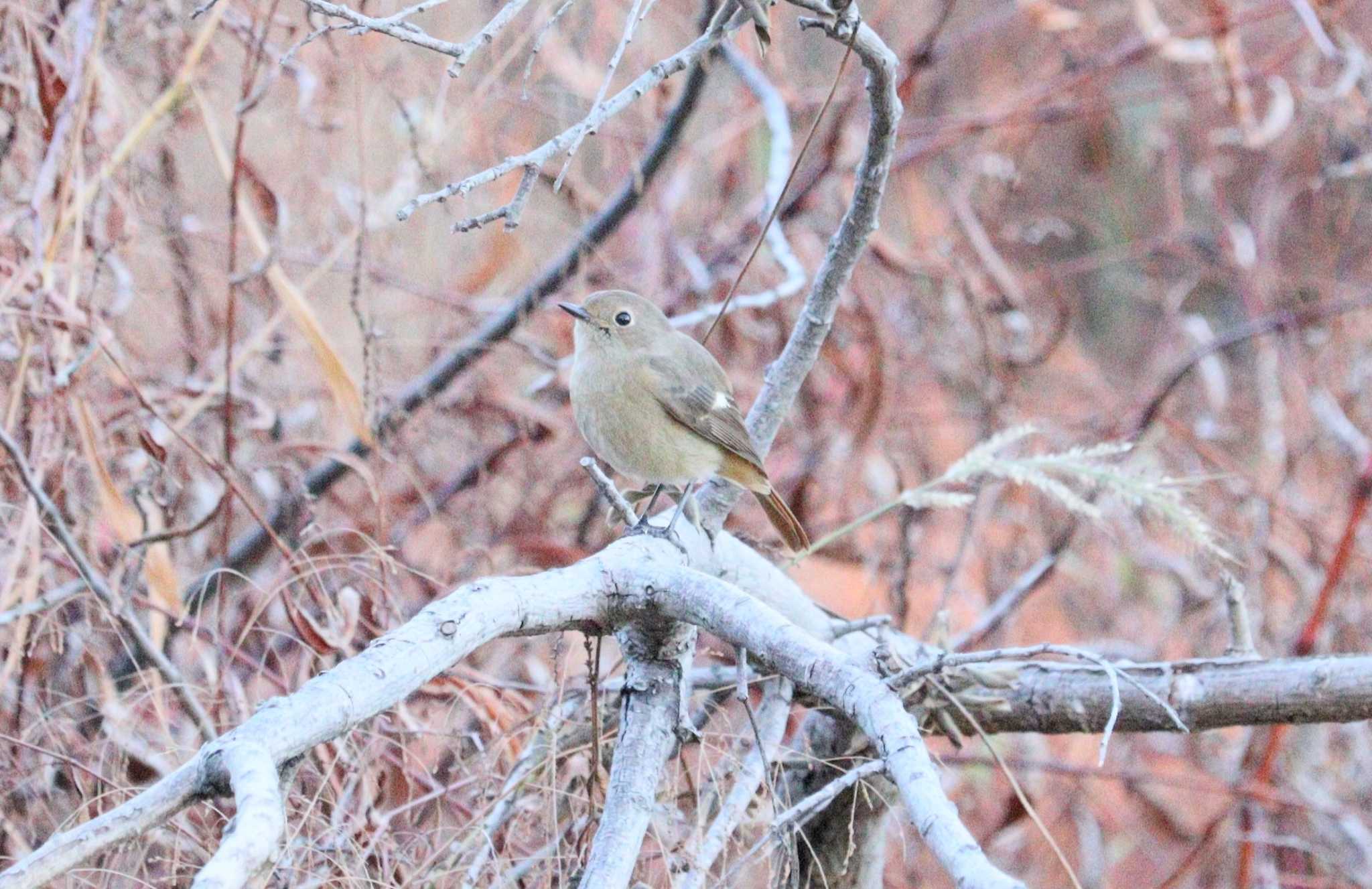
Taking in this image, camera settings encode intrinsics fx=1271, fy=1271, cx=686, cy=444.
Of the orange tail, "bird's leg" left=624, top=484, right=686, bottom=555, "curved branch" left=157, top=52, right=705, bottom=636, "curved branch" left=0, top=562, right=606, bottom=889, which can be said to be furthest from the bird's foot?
"curved branch" left=157, top=52, right=705, bottom=636

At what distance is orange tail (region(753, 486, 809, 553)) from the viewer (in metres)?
3.25

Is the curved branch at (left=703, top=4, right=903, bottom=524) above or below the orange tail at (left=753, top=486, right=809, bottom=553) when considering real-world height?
below

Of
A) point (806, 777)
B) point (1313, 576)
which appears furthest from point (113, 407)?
point (1313, 576)

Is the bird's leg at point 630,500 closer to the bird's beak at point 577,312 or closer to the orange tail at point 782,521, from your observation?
the orange tail at point 782,521

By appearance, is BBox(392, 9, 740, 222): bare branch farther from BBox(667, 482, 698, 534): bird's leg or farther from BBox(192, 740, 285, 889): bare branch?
BBox(667, 482, 698, 534): bird's leg

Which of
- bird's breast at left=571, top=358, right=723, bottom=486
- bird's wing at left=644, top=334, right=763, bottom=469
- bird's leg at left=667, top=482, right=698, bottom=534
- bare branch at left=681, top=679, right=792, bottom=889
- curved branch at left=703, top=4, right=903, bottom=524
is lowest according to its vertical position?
bare branch at left=681, top=679, right=792, bottom=889

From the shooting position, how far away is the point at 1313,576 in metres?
4.77

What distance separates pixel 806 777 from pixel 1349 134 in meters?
4.33

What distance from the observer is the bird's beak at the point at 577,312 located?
325 centimetres

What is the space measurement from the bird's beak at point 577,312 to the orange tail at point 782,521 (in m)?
0.63

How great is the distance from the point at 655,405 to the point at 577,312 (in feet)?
1.07

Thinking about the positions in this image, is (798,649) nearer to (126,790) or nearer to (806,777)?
(806,777)

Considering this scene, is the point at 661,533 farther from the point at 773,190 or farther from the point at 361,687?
the point at 773,190

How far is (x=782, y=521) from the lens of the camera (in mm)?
3418
